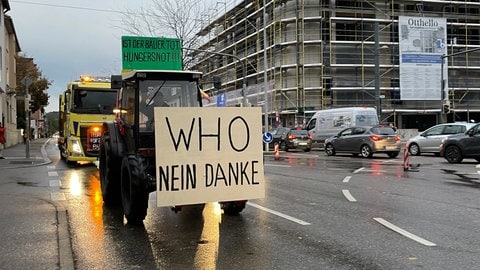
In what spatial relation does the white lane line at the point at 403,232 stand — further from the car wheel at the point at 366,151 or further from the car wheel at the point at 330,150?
the car wheel at the point at 330,150

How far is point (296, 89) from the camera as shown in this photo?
50188 millimetres

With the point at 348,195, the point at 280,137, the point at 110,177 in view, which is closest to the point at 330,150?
the point at 280,137

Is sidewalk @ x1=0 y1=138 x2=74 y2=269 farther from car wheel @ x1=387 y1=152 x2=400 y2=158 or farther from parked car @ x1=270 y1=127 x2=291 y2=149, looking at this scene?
parked car @ x1=270 y1=127 x2=291 y2=149

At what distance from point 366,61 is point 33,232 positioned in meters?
47.2

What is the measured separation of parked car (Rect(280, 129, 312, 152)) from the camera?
1232 inches

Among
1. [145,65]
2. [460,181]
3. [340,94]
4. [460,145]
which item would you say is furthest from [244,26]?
[460,181]

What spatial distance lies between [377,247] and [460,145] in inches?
553

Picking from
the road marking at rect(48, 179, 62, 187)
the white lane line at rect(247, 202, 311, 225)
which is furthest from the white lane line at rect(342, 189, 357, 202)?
the road marking at rect(48, 179, 62, 187)

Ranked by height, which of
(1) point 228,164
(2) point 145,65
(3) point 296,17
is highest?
(3) point 296,17

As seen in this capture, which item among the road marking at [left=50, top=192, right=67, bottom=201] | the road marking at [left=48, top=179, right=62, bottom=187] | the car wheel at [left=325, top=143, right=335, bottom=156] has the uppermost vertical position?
the car wheel at [left=325, top=143, right=335, bottom=156]

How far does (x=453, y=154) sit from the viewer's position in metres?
19.3

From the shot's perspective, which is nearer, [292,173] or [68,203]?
[68,203]

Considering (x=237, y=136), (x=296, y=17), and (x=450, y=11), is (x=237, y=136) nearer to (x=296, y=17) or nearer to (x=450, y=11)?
(x=296, y=17)

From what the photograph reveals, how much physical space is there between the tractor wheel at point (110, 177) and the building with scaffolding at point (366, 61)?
38.0 metres
